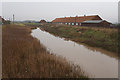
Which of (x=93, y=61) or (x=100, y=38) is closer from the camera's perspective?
(x=93, y=61)

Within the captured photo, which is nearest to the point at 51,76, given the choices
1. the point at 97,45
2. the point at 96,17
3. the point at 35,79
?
the point at 35,79

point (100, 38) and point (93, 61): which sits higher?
point (100, 38)

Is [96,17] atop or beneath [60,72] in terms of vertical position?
atop

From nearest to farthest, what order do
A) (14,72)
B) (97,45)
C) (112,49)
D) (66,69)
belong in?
(14,72)
(66,69)
(112,49)
(97,45)

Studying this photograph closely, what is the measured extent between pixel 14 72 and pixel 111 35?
1454 cm

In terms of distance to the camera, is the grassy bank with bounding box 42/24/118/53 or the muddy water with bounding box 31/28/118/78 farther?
the grassy bank with bounding box 42/24/118/53

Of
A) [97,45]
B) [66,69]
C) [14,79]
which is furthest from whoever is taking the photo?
[97,45]

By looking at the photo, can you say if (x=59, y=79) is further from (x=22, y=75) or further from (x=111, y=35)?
(x=111, y=35)

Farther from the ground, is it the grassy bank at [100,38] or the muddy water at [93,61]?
the grassy bank at [100,38]

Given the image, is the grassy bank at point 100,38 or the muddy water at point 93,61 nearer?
the muddy water at point 93,61

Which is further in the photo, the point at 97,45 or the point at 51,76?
the point at 97,45

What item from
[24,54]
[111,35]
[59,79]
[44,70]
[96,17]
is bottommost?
[59,79]

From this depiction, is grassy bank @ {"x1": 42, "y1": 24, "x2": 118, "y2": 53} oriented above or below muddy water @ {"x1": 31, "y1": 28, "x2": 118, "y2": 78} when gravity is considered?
above

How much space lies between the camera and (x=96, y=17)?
3712 cm
